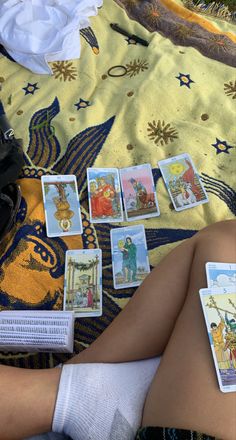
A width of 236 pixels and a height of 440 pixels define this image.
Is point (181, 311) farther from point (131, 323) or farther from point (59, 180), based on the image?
point (59, 180)

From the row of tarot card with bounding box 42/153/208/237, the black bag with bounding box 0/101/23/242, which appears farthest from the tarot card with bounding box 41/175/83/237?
the black bag with bounding box 0/101/23/242

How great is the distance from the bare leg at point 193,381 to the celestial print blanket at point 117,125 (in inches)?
17.1

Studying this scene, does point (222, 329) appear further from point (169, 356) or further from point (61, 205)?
point (61, 205)

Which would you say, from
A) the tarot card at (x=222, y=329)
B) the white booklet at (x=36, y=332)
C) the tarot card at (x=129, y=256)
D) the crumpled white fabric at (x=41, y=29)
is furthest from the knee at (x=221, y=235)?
the crumpled white fabric at (x=41, y=29)

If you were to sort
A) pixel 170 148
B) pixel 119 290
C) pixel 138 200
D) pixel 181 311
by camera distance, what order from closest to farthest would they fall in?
pixel 181 311 → pixel 119 290 → pixel 138 200 → pixel 170 148

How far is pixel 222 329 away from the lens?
92 centimetres

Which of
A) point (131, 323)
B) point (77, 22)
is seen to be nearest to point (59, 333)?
point (131, 323)

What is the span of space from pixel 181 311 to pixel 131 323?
128 mm

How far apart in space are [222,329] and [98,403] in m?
0.30

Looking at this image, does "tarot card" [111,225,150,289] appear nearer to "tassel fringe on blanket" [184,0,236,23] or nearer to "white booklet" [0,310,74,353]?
"white booklet" [0,310,74,353]

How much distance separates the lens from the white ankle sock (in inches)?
35.3

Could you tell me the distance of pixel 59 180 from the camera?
5.29ft

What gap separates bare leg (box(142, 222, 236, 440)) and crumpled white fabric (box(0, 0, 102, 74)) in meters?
1.25

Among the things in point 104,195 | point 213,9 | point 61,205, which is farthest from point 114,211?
point 213,9
